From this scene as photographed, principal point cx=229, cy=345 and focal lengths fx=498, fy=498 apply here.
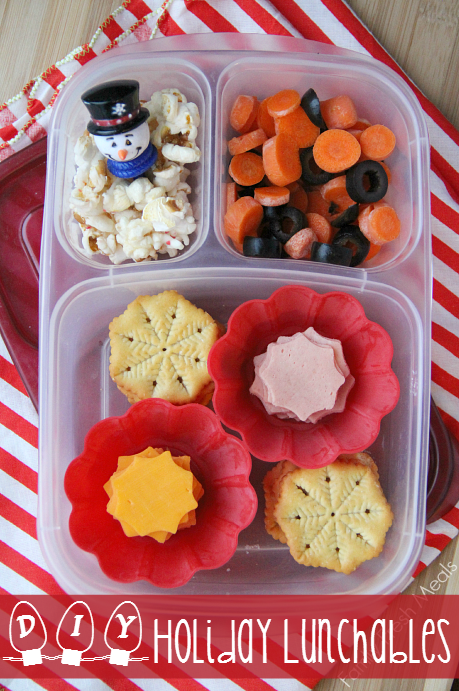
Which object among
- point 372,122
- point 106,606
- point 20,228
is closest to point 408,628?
point 106,606

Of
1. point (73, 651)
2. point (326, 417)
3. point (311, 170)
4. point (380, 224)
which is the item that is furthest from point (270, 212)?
point (73, 651)

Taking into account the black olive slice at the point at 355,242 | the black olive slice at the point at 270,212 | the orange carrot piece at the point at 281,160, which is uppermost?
the orange carrot piece at the point at 281,160

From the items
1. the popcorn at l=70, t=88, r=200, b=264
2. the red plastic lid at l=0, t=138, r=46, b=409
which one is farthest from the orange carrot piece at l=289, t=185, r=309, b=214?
the red plastic lid at l=0, t=138, r=46, b=409

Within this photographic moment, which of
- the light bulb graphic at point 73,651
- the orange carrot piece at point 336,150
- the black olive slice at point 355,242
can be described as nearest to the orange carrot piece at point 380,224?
the black olive slice at point 355,242

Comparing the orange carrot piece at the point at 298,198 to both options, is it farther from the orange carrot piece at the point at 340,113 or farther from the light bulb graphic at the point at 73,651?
the light bulb graphic at the point at 73,651

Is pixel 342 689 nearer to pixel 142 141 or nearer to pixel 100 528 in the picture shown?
pixel 100 528
